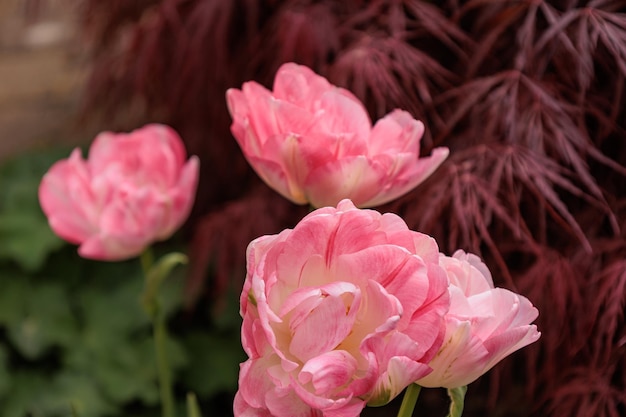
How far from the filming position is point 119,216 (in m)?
0.59

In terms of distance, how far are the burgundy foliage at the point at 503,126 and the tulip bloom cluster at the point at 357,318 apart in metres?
0.27

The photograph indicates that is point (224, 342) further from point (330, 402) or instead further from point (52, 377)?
point (330, 402)

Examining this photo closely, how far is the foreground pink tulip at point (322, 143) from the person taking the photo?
0.41 metres

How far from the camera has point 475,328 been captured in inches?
12.3

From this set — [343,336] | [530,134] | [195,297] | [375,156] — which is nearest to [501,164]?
[530,134]

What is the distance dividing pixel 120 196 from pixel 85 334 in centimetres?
56

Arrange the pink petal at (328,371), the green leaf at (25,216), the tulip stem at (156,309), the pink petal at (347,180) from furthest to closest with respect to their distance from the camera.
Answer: the green leaf at (25,216) → the tulip stem at (156,309) → the pink petal at (347,180) → the pink petal at (328,371)

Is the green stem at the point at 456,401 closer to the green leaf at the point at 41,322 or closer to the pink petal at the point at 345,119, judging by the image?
the pink petal at the point at 345,119

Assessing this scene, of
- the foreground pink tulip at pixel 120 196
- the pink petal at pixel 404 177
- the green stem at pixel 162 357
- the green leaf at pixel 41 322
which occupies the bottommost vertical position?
the green leaf at pixel 41 322

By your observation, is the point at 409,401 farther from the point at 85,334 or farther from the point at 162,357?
the point at 85,334

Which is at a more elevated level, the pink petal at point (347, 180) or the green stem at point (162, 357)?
the pink petal at point (347, 180)

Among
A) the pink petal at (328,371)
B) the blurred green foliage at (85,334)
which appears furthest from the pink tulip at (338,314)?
the blurred green foliage at (85,334)

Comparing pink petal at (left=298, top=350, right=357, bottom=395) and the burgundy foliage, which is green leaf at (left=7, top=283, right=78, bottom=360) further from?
pink petal at (left=298, top=350, right=357, bottom=395)

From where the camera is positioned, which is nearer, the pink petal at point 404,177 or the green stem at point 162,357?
the pink petal at point 404,177
